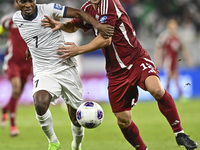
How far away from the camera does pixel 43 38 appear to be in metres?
5.18

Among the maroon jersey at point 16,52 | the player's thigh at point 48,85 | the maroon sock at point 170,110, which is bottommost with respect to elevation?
the maroon jersey at point 16,52

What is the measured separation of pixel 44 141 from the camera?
23.0ft

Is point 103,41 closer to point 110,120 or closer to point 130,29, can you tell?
point 130,29

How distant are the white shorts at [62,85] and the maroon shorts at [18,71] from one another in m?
3.03

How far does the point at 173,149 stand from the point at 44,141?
2.53 metres

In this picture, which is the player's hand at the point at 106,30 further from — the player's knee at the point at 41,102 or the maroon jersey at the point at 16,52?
the maroon jersey at the point at 16,52

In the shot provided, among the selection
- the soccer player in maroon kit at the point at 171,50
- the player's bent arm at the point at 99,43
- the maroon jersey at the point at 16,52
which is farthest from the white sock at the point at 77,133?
the soccer player in maroon kit at the point at 171,50

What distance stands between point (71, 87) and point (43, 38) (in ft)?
2.61

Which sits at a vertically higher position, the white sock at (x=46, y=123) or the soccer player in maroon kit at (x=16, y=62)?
the white sock at (x=46, y=123)

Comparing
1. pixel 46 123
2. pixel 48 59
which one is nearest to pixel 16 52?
pixel 48 59

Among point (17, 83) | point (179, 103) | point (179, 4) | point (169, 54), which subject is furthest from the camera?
point (179, 4)

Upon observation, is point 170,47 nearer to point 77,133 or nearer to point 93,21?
point 77,133

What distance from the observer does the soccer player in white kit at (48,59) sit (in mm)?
5039

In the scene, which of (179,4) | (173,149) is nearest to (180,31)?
(179,4)
